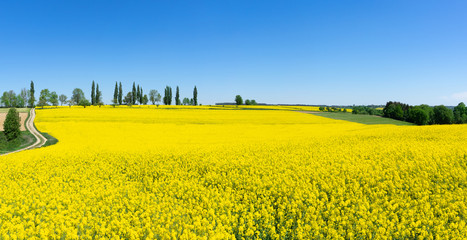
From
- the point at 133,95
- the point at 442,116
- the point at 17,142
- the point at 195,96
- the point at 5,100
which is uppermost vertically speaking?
the point at 195,96

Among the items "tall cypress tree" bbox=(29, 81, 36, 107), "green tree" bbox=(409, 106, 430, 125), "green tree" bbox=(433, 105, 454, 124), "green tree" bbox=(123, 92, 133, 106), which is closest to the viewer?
"green tree" bbox=(409, 106, 430, 125)

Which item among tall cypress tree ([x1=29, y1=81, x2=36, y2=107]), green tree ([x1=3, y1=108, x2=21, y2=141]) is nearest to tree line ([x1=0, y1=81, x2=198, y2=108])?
tall cypress tree ([x1=29, y1=81, x2=36, y2=107])

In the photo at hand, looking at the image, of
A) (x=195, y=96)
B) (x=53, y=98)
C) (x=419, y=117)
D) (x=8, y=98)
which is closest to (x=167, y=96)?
(x=195, y=96)

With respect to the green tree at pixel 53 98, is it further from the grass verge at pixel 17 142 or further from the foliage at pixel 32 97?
the grass verge at pixel 17 142

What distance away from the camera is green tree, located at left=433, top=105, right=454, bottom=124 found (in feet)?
284

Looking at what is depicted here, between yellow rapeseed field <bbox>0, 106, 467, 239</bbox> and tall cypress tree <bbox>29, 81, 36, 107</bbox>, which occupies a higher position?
tall cypress tree <bbox>29, 81, 36, 107</bbox>

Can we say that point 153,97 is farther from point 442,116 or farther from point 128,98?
point 442,116

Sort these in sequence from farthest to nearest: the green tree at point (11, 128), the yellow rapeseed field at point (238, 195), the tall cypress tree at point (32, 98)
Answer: the tall cypress tree at point (32, 98) → the green tree at point (11, 128) → the yellow rapeseed field at point (238, 195)

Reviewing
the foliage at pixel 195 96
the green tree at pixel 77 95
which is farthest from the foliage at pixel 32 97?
the foliage at pixel 195 96

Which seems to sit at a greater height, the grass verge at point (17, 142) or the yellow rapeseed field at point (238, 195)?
the yellow rapeseed field at point (238, 195)

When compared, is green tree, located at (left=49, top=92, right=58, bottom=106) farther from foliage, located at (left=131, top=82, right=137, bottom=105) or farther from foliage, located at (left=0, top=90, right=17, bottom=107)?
foliage, located at (left=131, top=82, right=137, bottom=105)

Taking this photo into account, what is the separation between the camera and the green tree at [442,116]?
8662 cm

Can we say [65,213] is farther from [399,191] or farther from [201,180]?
[399,191]

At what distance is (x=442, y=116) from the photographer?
87.8 m
